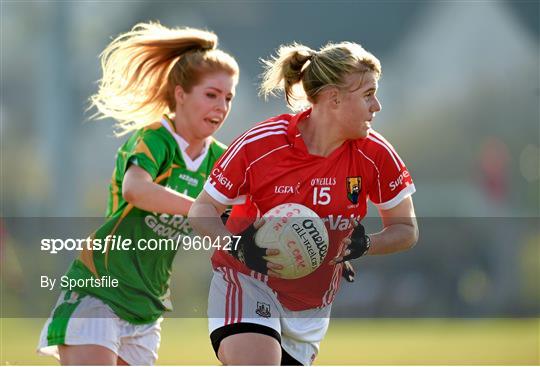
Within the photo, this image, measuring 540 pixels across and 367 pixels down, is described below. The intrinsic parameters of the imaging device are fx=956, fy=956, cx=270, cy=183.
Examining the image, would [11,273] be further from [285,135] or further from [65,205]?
[285,135]

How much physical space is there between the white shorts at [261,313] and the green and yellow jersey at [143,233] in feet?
2.11

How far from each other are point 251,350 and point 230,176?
690 mm

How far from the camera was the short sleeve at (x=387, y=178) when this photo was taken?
3893 millimetres

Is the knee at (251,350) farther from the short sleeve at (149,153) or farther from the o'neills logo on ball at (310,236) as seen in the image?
the short sleeve at (149,153)

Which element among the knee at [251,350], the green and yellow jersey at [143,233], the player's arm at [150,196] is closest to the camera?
the knee at [251,350]

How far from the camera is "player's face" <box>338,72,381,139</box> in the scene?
149 inches

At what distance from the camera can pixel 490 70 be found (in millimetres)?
18094

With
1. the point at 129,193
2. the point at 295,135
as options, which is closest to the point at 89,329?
the point at 129,193

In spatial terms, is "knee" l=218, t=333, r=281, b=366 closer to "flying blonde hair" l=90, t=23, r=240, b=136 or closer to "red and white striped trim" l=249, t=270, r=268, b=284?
"red and white striped trim" l=249, t=270, r=268, b=284

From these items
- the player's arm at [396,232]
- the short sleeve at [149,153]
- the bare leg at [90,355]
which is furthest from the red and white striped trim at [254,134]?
the bare leg at [90,355]

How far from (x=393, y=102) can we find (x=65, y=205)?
623cm

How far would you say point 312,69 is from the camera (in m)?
3.94

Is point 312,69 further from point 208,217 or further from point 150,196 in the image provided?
point 150,196

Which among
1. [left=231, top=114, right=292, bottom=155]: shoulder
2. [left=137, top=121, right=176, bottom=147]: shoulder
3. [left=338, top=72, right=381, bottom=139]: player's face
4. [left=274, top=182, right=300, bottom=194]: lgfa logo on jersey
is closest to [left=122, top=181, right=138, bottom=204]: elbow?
[left=137, top=121, right=176, bottom=147]: shoulder
